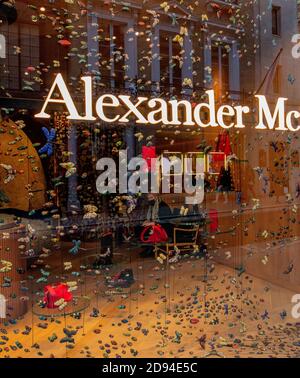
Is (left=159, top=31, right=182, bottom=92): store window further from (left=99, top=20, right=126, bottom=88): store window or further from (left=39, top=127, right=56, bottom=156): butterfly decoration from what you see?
(left=39, top=127, right=56, bottom=156): butterfly decoration

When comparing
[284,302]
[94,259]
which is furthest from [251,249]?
[94,259]

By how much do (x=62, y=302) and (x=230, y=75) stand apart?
9.80 feet

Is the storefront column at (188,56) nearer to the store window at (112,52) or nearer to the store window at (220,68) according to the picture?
the store window at (220,68)

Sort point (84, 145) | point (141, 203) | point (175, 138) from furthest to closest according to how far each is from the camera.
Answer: point (84, 145) → point (141, 203) → point (175, 138)

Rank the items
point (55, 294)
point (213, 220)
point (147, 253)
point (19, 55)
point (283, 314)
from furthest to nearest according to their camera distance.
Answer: point (19, 55), point (147, 253), point (213, 220), point (283, 314), point (55, 294)

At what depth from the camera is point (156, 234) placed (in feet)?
16.6

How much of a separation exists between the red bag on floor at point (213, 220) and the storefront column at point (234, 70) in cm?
145

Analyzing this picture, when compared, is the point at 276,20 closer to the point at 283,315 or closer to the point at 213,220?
the point at 213,220

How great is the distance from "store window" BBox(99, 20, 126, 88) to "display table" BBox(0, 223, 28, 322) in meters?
1.85

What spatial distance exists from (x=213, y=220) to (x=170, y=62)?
79.1 inches

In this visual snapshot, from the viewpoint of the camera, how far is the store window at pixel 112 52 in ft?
14.0

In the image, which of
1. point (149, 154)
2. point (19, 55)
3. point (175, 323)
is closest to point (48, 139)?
point (149, 154)

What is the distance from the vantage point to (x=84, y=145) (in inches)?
184

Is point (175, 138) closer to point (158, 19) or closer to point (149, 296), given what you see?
point (158, 19)
